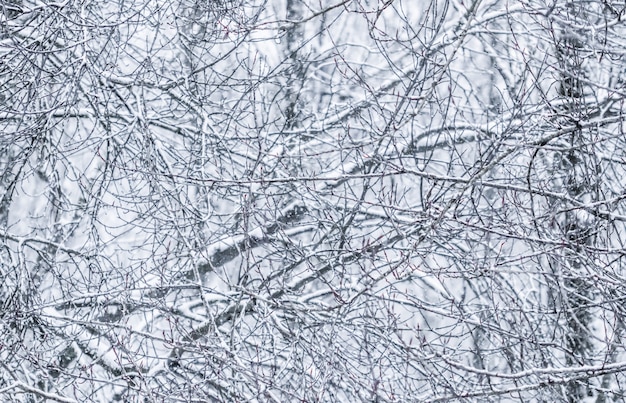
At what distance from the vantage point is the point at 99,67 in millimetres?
8117

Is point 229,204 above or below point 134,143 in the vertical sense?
above

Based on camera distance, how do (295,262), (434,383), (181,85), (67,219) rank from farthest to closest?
(67,219)
(181,85)
(295,262)
(434,383)

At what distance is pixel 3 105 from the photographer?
747cm

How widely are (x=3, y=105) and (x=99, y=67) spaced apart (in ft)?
3.22

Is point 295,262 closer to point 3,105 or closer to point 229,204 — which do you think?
point 3,105

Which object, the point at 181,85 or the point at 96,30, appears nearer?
the point at 96,30

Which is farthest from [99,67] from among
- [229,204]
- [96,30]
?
[229,204]

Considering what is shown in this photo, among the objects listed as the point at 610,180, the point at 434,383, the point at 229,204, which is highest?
the point at 229,204

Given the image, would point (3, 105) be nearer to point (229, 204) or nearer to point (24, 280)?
point (24, 280)

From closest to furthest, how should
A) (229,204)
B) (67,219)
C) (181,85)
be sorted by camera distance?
1. (181,85)
2. (67,219)
3. (229,204)

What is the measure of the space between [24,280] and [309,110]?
3899 mm

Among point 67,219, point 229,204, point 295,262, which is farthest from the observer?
point 229,204

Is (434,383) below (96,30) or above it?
below

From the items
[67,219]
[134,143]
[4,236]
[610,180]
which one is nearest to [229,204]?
[67,219]
